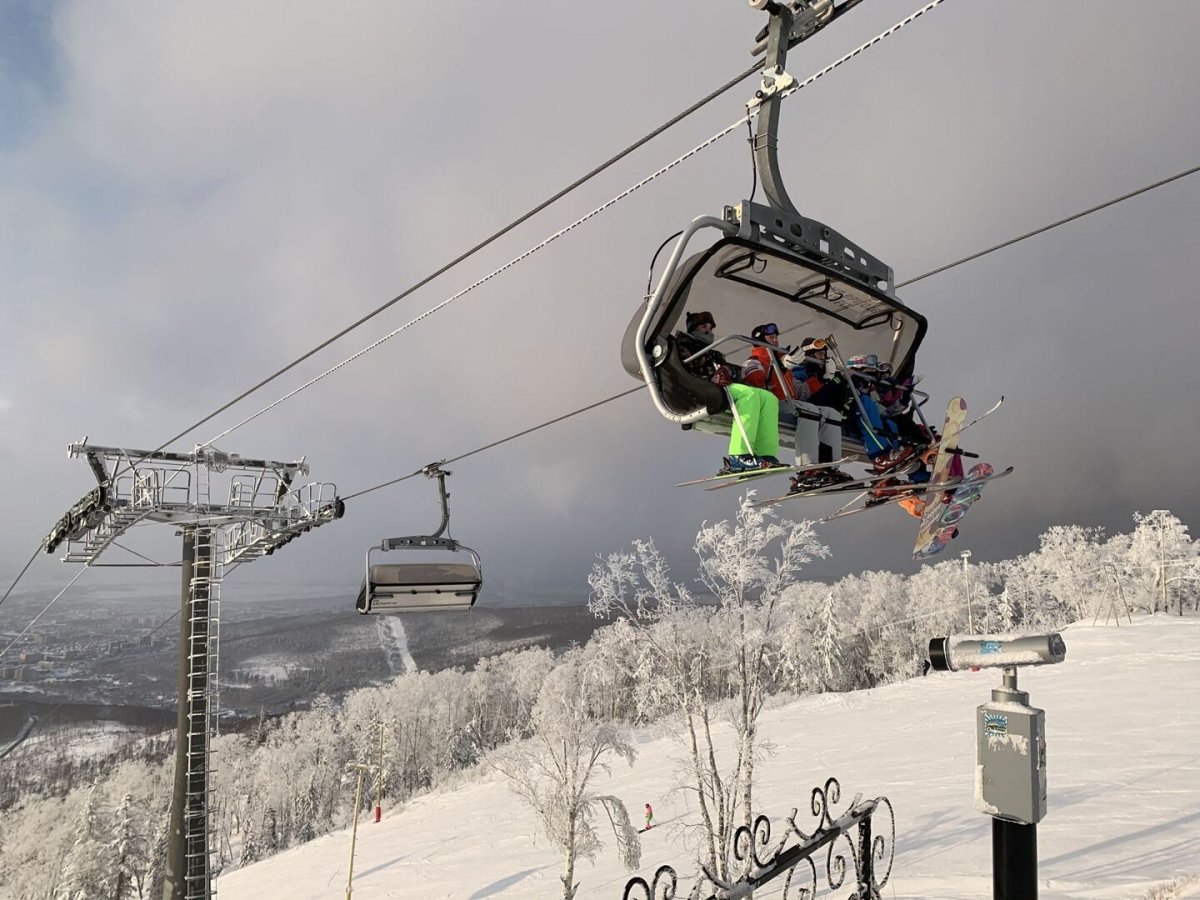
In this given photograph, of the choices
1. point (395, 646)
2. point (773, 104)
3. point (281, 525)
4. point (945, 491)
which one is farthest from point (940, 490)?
point (395, 646)

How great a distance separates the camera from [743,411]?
3.27 m

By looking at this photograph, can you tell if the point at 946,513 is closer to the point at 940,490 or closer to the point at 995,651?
the point at 940,490

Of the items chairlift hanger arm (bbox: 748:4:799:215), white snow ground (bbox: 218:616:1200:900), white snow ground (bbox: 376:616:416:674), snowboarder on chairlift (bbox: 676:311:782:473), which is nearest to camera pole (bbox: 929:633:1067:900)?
snowboarder on chairlift (bbox: 676:311:782:473)

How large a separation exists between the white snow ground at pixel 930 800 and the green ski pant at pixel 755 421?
7.11 metres

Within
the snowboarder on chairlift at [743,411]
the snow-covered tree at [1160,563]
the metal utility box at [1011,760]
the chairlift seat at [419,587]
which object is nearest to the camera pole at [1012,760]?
the metal utility box at [1011,760]

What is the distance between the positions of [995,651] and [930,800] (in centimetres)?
2277

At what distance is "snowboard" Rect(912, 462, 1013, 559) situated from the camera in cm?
397

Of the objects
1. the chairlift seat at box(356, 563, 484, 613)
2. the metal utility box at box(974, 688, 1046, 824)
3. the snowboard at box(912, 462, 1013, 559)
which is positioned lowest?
the metal utility box at box(974, 688, 1046, 824)

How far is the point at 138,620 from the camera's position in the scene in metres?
193

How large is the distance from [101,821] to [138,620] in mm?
181018

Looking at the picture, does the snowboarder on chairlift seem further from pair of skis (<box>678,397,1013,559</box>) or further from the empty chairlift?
the empty chairlift

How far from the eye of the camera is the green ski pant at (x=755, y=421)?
10.7 feet

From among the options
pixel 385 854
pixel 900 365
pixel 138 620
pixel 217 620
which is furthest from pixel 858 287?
pixel 138 620

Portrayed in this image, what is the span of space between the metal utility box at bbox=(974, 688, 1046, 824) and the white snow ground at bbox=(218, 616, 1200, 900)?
5.41 m
